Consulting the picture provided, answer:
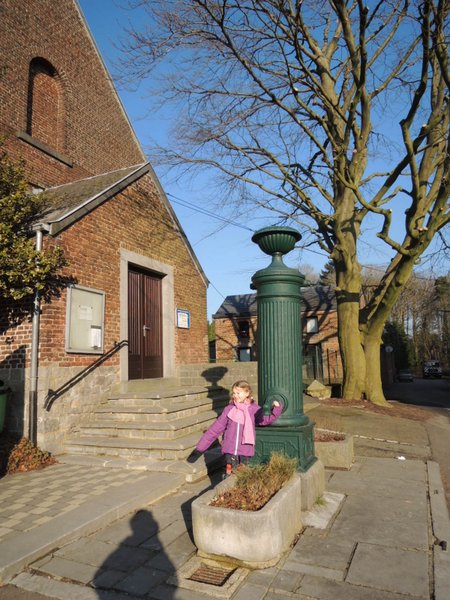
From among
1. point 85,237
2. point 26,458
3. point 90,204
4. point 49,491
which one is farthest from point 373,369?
point 49,491

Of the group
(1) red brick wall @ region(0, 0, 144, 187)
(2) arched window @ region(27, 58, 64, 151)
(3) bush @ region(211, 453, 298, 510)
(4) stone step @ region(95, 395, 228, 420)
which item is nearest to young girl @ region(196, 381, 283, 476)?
(3) bush @ region(211, 453, 298, 510)

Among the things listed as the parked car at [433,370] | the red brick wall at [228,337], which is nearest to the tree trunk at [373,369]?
the red brick wall at [228,337]

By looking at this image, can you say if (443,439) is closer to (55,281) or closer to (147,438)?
(147,438)

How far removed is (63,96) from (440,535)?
571 inches

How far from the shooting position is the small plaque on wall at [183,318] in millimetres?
11555

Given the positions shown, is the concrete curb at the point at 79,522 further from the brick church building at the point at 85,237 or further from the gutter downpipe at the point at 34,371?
the brick church building at the point at 85,237

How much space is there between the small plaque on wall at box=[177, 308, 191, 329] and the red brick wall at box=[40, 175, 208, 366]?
0.16 meters

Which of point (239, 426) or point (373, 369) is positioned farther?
point (373, 369)

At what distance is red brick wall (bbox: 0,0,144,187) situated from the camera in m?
11.6

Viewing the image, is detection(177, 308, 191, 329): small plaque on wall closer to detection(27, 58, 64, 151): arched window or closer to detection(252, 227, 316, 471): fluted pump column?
detection(27, 58, 64, 151): arched window

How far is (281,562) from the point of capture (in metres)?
3.37

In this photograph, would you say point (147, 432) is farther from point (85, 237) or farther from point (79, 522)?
point (85, 237)

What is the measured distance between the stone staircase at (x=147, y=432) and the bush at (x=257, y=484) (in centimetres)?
207

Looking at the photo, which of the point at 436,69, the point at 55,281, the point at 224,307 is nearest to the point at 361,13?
the point at 436,69
